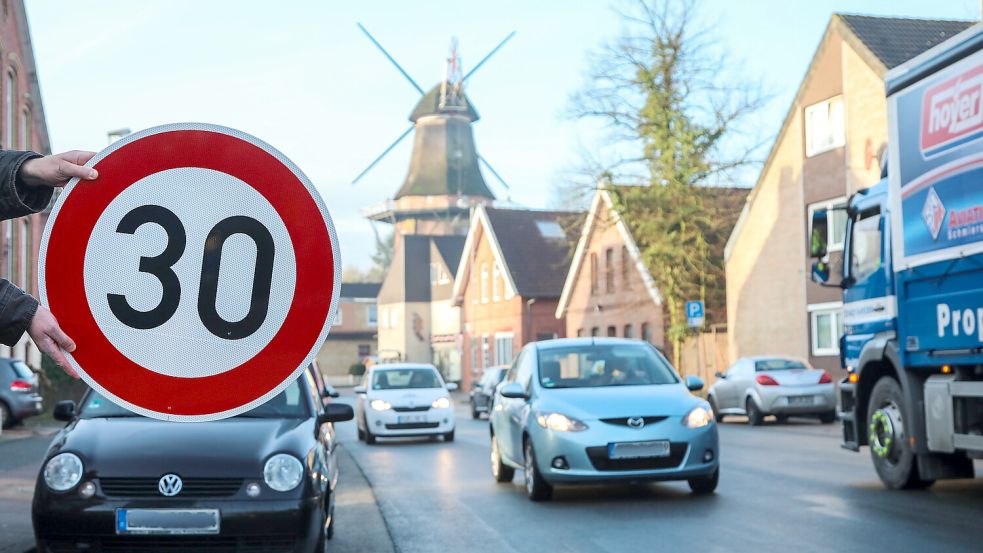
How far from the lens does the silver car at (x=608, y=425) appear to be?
1201cm

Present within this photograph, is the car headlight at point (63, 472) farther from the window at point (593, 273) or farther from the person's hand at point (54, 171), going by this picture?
the window at point (593, 273)

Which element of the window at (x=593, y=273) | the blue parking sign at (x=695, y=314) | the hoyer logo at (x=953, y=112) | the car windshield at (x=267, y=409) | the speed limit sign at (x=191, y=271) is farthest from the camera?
the window at (x=593, y=273)

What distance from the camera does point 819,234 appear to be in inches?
532

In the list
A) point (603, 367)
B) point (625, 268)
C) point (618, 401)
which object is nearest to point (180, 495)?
point (618, 401)

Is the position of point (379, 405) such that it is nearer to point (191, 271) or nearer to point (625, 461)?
point (625, 461)

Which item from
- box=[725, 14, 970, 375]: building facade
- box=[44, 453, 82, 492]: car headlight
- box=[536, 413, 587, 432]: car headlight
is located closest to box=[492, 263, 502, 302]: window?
box=[725, 14, 970, 375]: building facade

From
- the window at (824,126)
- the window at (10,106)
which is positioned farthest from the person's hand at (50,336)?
the window at (10,106)

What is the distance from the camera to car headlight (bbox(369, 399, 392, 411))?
2392 centimetres

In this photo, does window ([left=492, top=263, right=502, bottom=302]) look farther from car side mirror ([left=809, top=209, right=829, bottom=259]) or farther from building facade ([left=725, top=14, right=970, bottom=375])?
car side mirror ([left=809, top=209, right=829, bottom=259])

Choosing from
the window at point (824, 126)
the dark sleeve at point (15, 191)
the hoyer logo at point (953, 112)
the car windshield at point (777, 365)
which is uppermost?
the window at point (824, 126)

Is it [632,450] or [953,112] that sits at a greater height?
[953,112]

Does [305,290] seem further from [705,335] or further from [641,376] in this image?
[705,335]

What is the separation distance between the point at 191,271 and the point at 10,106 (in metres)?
36.1

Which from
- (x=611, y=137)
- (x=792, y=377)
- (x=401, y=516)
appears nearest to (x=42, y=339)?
(x=401, y=516)
